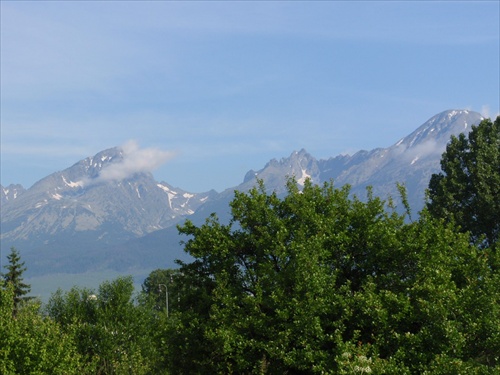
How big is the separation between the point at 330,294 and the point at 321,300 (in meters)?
1.04

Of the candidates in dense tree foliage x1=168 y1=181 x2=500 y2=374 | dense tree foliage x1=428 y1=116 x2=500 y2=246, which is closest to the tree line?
dense tree foliage x1=168 y1=181 x2=500 y2=374

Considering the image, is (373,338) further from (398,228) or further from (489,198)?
(489,198)

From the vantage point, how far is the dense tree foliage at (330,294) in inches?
1229

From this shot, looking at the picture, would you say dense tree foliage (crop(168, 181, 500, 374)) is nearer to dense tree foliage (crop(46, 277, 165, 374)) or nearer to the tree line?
the tree line

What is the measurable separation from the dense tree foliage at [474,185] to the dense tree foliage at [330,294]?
2477 cm

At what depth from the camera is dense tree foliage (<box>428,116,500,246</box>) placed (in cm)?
6500

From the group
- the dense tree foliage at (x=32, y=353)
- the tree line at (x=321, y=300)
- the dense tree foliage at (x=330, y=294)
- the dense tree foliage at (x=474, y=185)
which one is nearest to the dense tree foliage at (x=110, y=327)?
the tree line at (x=321, y=300)

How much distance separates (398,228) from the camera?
3881 centimetres

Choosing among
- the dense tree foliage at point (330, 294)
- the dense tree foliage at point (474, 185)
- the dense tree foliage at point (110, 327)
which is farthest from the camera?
the dense tree foliage at point (474, 185)

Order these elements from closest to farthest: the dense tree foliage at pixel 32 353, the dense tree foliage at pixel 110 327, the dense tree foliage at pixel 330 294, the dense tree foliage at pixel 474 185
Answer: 1. the dense tree foliage at pixel 330 294
2. the dense tree foliage at pixel 32 353
3. the dense tree foliage at pixel 110 327
4. the dense tree foliage at pixel 474 185

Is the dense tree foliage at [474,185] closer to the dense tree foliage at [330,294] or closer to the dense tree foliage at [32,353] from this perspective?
the dense tree foliage at [330,294]

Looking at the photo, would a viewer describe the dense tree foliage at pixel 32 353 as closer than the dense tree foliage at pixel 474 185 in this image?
Yes

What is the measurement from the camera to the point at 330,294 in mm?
34094

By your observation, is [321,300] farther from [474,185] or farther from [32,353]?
[474,185]
